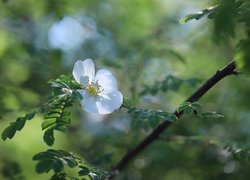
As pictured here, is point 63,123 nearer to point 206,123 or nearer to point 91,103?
point 91,103

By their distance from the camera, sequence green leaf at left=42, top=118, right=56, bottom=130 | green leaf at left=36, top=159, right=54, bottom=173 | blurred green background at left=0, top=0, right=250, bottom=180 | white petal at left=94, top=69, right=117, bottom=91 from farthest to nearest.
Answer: blurred green background at left=0, top=0, right=250, bottom=180, white petal at left=94, top=69, right=117, bottom=91, green leaf at left=42, top=118, right=56, bottom=130, green leaf at left=36, top=159, right=54, bottom=173

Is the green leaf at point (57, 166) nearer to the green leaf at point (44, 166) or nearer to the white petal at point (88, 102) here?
the green leaf at point (44, 166)

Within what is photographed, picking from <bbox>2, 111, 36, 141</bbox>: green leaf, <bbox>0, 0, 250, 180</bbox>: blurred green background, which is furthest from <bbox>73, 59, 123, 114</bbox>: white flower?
<bbox>0, 0, 250, 180</bbox>: blurred green background

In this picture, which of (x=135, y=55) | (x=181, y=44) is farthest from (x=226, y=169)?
(x=181, y=44)

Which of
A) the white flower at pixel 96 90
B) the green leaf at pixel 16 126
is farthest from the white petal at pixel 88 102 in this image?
the green leaf at pixel 16 126

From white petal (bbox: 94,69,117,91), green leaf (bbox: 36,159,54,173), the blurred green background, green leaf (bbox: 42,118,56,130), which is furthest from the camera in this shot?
the blurred green background

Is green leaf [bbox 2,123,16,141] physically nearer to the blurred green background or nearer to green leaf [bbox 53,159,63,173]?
green leaf [bbox 53,159,63,173]
